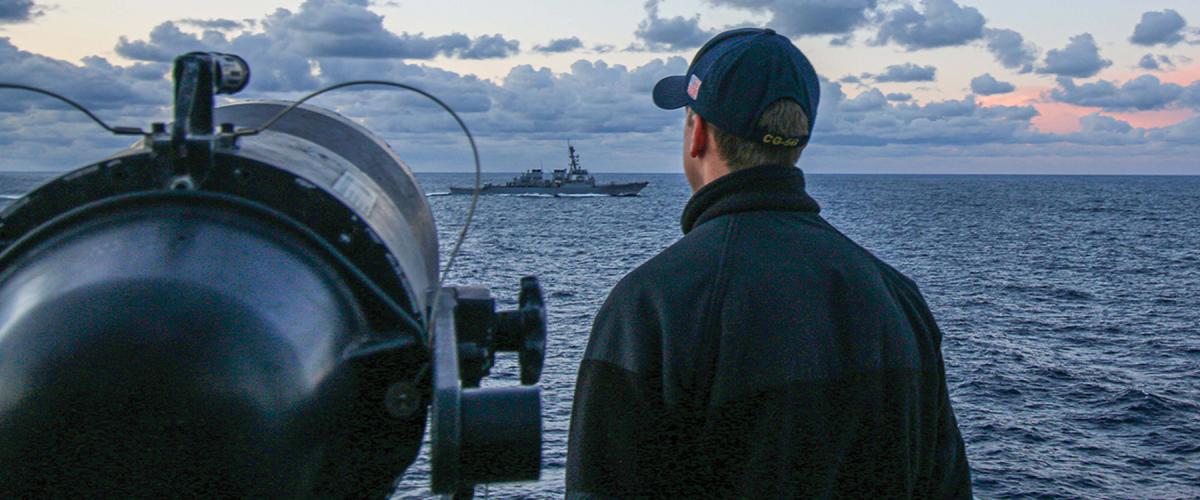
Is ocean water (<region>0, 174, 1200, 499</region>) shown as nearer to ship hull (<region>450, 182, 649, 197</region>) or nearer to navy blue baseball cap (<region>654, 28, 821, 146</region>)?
navy blue baseball cap (<region>654, 28, 821, 146</region>)

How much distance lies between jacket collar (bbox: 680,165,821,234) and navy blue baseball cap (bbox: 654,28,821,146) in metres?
0.11

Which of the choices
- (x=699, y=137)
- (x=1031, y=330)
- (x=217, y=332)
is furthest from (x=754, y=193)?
(x=1031, y=330)

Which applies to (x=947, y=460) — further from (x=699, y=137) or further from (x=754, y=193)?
(x=699, y=137)

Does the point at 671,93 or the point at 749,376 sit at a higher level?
the point at 671,93

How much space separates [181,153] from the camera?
10.3ft

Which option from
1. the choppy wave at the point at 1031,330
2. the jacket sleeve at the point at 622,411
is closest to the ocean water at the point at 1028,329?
the choppy wave at the point at 1031,330

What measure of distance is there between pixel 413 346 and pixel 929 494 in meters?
1.57

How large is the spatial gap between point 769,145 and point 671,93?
0.63m

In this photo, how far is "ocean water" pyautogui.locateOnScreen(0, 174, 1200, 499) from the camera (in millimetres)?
27172

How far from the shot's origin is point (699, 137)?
3297 mm

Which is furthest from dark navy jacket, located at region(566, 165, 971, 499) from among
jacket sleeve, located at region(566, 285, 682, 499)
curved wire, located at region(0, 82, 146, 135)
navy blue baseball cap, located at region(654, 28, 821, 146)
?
curved wire, located at region(0, 82, 146, 135)

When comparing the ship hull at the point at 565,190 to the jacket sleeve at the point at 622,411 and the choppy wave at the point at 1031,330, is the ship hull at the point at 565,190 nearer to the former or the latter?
the choppy wave at the point at 1031,330

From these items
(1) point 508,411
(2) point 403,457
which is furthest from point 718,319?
(2) point 403,457

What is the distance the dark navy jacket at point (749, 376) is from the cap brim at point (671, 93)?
69 cm
